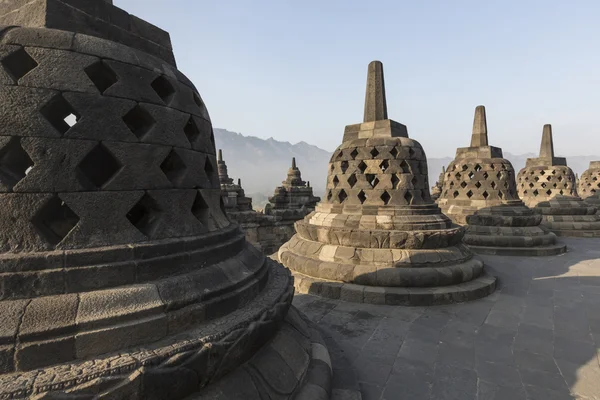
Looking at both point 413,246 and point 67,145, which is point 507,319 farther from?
point 67,145

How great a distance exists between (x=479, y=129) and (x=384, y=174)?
6720 millimetres

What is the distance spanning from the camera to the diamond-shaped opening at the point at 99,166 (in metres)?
2.09

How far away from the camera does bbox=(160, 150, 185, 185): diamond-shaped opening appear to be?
2.48 meters

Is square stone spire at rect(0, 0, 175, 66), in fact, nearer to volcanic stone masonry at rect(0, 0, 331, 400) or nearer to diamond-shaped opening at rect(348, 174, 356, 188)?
volcanic stone masonry at rect(0, 0, 331, 400)

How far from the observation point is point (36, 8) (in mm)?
2145

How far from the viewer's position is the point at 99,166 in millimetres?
2188

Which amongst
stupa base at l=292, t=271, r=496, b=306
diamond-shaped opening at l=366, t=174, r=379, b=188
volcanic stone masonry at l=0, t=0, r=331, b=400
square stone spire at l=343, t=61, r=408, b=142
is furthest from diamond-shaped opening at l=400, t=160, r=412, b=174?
volcanic stone masonry at l=0, t=0, r=331, b=400

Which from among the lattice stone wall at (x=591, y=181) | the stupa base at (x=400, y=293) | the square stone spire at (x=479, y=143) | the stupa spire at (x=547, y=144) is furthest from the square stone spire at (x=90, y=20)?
the lattice stone wall at (x=591, y=181)

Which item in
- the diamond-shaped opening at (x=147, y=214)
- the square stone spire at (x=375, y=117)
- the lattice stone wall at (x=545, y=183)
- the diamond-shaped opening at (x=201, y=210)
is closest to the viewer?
the diamond-shaped opening at (x=147, y=214)

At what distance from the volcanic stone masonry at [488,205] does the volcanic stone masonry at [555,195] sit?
3.43 metres

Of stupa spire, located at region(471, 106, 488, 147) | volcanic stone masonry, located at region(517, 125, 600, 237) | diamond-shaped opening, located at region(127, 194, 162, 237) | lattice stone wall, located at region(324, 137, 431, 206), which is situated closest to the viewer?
diamond-shaped opening, located at region(127, 194, 162, 237)

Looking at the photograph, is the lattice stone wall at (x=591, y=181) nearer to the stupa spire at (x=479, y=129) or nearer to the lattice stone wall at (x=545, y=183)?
the lattice stone wall at (x=545, y=183)

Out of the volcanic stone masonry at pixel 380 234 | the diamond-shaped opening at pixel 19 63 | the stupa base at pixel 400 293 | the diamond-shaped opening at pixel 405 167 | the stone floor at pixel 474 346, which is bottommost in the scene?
the stone floor at pixel 474 346

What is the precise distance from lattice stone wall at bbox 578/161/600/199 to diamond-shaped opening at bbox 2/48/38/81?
80.8ft
